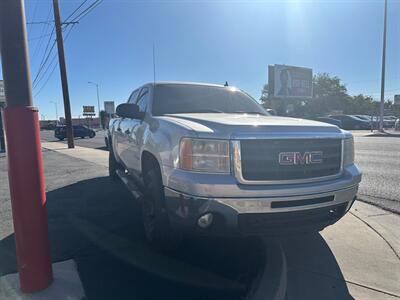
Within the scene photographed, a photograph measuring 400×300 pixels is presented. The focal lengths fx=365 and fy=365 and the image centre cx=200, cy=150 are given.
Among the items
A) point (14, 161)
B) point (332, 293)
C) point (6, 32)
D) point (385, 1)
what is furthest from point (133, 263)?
point (385, 1)

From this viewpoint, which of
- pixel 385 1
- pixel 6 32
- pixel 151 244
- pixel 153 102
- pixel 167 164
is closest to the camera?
pixel 6 32

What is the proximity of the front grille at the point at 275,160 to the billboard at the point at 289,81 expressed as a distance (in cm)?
3686

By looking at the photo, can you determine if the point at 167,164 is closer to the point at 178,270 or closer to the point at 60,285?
the point at 178,270

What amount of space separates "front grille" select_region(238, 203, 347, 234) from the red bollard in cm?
164

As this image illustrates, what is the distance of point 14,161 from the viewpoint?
9.18 ft

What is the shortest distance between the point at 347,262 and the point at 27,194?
311 centimetres

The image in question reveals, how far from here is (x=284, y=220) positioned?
3223 millimetres

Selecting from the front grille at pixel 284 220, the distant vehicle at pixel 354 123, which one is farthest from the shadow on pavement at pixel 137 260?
the distant vehicle at pixel 354 123

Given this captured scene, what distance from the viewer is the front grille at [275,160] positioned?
3.16 meters

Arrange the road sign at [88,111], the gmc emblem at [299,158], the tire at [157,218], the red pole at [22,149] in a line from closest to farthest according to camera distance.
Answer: the red pole at [22,149], the gmc emblem at [299,158], the tire at [157,218], the road sign at [88,111]

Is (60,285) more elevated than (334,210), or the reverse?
(334,210)

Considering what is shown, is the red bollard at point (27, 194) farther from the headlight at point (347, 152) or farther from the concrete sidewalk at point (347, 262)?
the headlight at point (347, 152)

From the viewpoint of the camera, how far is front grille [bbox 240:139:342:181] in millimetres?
→ 3158

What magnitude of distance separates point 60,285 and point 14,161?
3.77 ft
